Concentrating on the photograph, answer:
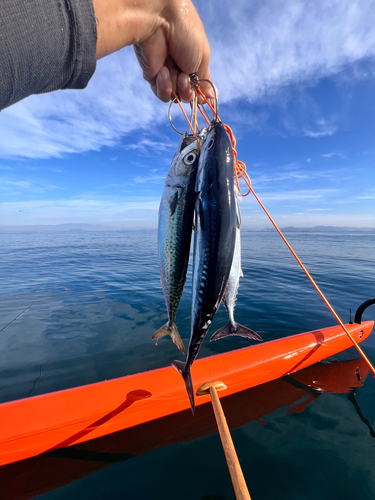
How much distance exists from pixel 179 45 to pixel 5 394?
568 cm

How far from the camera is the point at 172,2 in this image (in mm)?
1525

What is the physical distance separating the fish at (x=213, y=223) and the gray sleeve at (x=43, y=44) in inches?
35.9

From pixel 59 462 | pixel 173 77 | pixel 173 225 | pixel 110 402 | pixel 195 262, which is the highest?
pixel 173 77

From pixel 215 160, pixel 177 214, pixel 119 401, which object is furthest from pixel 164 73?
pixel 119 401

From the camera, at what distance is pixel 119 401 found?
3.32 m

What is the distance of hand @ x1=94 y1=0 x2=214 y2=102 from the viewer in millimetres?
1234

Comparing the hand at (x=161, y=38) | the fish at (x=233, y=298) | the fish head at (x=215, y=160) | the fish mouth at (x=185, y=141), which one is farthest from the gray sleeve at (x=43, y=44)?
the fish at (x=233, y=298)

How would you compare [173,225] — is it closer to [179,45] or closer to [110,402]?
[179,45]

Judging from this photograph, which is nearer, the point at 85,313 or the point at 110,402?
the point at 110,402

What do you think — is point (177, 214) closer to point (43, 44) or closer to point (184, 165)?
point (184, 165)

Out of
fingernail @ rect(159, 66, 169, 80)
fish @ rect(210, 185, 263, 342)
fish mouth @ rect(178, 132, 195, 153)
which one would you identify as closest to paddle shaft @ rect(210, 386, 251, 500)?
fish @ rect(210, 185, 263, 342)

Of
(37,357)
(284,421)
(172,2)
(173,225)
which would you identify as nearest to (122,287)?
(37,357)

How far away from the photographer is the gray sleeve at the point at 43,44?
0.74m

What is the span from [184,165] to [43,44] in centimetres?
125
